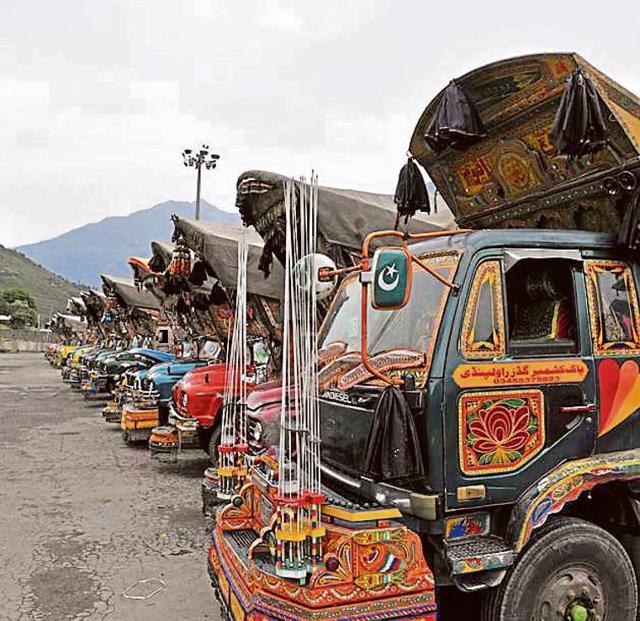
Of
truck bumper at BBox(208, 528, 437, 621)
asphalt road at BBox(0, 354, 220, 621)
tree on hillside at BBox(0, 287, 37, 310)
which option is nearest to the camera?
truck bumper at BBox(208, 528, 437, 621)

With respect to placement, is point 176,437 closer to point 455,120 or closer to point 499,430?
point 455,120

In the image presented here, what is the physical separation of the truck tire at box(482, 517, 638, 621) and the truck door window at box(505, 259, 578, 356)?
1.08 m

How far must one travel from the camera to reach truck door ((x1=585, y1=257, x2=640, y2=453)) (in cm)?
415

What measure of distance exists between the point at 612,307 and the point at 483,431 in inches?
49.5

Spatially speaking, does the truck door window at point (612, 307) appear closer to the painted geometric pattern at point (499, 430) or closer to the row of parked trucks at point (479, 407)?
the row of parked trucks at point (479, 407)

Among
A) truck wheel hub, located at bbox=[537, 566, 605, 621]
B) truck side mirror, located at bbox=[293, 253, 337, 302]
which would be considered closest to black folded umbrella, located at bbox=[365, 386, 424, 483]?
truck side mirror, located at bbox=[293, 253, 337, 302]

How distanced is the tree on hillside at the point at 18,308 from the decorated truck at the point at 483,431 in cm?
7542

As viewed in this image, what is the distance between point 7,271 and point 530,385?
372 ft

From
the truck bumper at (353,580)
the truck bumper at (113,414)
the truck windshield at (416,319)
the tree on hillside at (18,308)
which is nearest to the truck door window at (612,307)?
the truck windshield at (416,319)

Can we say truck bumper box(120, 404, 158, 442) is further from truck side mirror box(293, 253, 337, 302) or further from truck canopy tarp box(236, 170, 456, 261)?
truck side mirror box(293, 253, 337, 302)

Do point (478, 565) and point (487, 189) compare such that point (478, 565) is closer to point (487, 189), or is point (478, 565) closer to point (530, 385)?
point (530, 385)

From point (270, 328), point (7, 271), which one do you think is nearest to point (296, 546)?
point (270, 328)

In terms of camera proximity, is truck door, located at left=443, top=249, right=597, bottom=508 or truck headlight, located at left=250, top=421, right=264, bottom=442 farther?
truck headlight, located at left=250, top=421, right=264, bottom=442

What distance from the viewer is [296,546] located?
11.2ft
